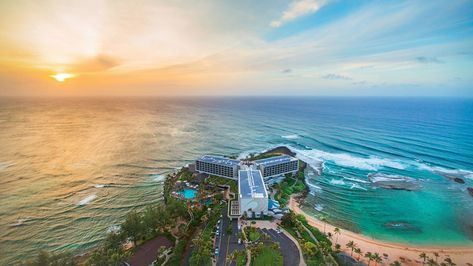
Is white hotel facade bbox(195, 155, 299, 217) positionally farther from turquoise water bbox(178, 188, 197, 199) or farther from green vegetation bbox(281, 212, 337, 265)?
turquoise water bbox(178, 188, 197, 199)

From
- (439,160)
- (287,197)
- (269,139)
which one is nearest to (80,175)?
(287,197)

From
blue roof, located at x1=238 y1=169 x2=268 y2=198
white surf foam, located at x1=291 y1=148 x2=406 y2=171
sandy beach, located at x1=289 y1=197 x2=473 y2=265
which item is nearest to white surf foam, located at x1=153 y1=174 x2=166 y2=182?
blue roof, located at x1=238 y1=169 x2=268 y2=198

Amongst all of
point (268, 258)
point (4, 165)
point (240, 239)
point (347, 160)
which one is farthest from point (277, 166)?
point (4, 165)

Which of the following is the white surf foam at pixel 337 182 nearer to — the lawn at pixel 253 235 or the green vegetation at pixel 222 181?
the green vegetation at pixel 222 181

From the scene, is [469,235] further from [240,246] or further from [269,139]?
[269,139]

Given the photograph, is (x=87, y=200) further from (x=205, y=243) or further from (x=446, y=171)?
(x=446, y=171)

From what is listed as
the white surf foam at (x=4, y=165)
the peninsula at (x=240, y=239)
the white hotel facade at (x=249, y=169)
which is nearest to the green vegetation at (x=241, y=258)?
the peninsula at (x=240, y=239)
